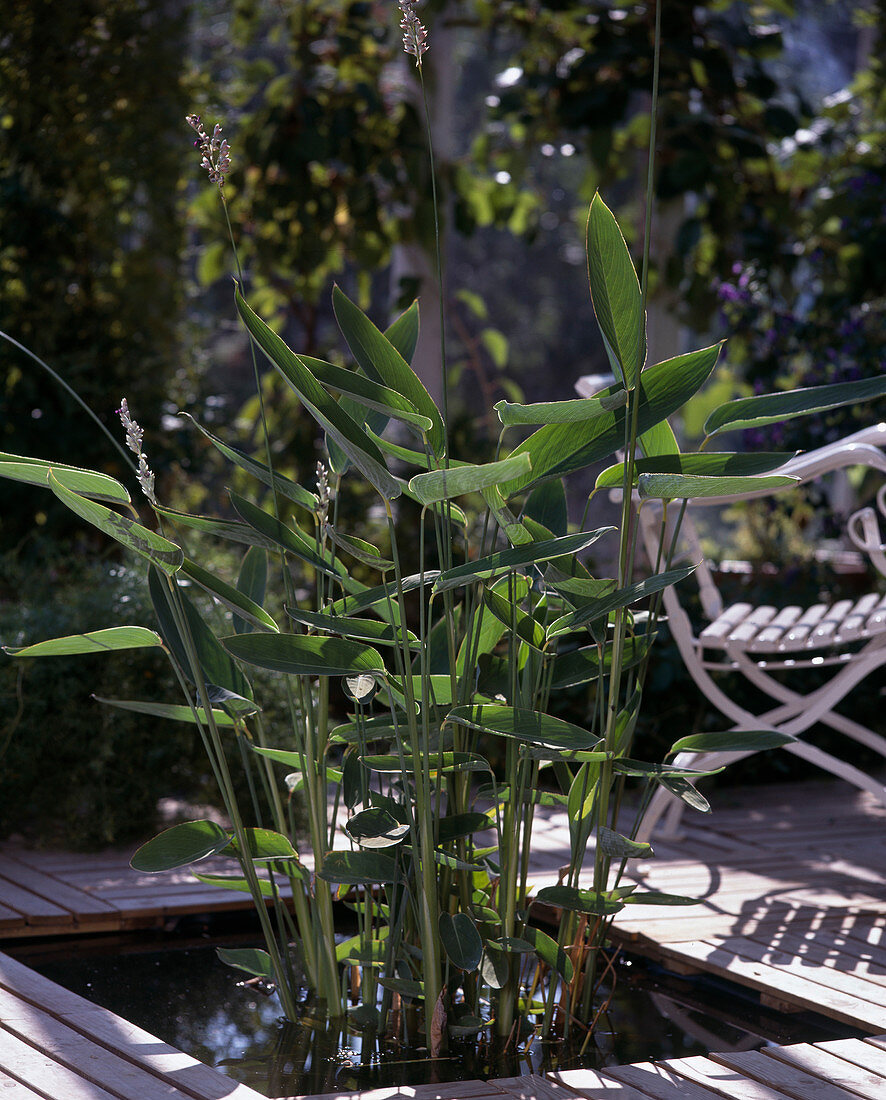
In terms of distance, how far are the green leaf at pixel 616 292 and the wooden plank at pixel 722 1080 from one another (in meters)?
0.83

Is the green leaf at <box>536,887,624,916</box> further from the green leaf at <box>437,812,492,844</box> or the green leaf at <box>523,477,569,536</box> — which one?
the green leaf at <box>523,477,569,536</box>

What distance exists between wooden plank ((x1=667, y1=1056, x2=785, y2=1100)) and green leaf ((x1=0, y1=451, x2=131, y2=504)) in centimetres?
95

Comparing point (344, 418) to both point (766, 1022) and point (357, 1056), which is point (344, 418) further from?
point (766, 1022)

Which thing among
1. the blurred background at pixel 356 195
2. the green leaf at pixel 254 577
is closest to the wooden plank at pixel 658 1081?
the green leaf at pixel 254 577

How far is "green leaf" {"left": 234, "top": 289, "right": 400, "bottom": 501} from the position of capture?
131 centimetres

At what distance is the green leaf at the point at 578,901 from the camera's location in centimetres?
148

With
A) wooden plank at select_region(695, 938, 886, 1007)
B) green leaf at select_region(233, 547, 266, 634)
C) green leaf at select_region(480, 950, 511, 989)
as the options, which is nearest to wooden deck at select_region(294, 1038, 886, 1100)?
green leaf at select_region(480, 950, 511, 989)

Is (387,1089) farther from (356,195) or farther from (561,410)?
(356,195)

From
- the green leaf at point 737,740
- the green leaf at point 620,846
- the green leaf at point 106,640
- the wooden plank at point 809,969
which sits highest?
the green leaf at point 106,640

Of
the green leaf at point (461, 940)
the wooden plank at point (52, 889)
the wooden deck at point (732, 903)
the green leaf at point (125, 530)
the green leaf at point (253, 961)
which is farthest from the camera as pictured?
the wooden plank at point (52, 889)

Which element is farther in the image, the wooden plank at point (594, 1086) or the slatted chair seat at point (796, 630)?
the slatted chair seat at point (796, 630)

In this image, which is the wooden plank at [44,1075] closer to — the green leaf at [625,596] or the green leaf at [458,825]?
the green leaf at [458,825]

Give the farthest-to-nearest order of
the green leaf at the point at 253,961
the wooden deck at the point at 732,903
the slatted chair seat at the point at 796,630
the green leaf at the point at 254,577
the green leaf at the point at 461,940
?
the slatted chair seat at the point at 796,630, the wooden deck at the point at 732,903, the green leaf at the point at 254,577, the green leaf at the point at 253,961, the green leaf at the point at 461,940

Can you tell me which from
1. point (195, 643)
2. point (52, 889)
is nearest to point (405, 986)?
point (195, 643)
